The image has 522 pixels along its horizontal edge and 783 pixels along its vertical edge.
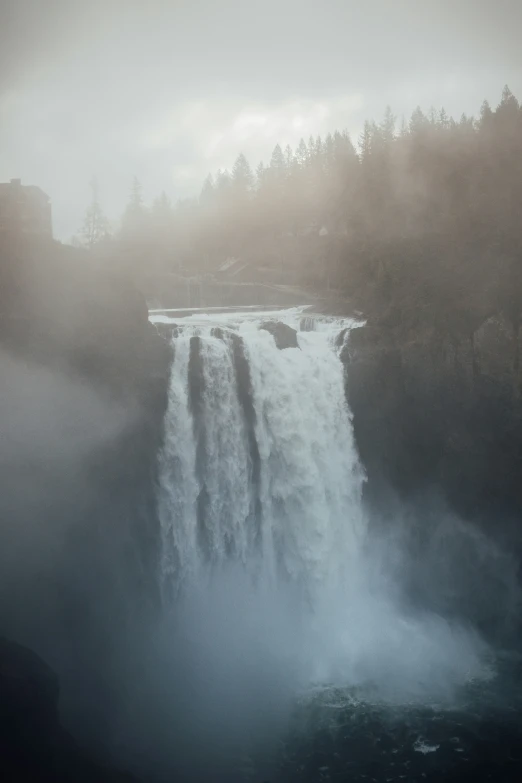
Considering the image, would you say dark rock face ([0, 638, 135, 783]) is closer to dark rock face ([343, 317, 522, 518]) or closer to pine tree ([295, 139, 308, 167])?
dark rock face ([343, 317, 522, 518])

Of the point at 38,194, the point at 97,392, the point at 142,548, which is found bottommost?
the point at 142,548

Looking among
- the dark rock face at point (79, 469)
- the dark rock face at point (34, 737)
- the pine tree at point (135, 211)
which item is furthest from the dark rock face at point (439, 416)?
the pine tree at point (135, 211)

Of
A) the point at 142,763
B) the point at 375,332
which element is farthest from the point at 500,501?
the point at 142,763

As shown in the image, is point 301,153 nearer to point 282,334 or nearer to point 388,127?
point 388,127

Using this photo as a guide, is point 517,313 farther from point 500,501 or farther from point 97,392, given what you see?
point 97,392

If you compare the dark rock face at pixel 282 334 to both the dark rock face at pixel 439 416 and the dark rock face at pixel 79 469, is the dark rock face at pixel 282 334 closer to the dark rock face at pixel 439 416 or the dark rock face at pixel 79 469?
the dark rock face at pixel 439 416

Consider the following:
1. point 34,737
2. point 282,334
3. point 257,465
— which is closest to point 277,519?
point 257,465
